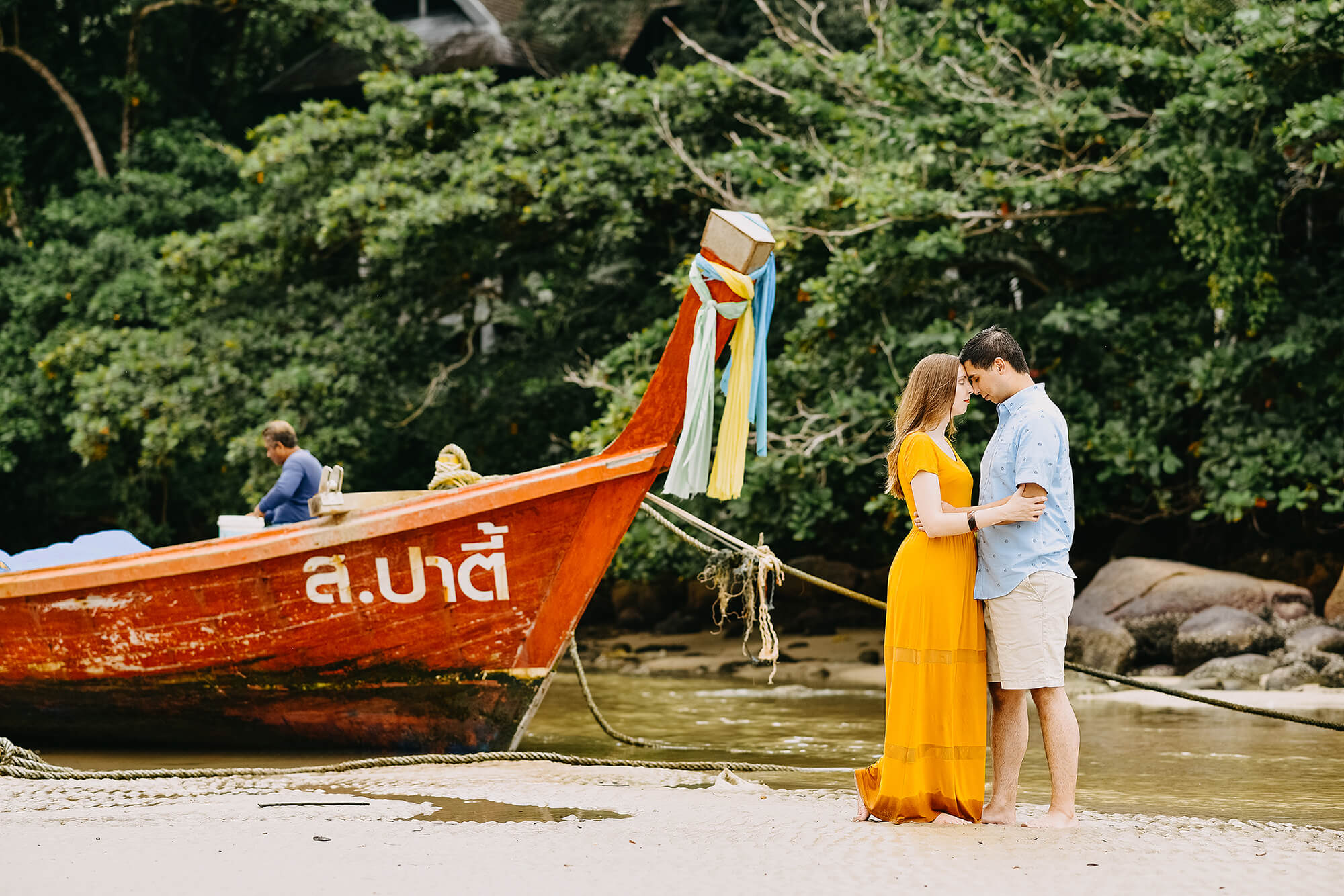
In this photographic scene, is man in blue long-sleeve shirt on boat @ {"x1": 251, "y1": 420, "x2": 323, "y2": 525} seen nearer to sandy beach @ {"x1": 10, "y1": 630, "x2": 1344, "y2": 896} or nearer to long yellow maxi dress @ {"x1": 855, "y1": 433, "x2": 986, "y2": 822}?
sandy beach @ {"x1": 10, "y1": 630, "x2": 1344, "y2": 896}

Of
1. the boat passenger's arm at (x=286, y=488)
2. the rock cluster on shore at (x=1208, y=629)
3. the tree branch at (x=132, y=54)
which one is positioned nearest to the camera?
the boat passenger's arm at (x=286, y=488)

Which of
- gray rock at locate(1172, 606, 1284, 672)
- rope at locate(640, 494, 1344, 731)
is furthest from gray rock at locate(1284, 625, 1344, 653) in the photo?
rope at locate(640, 494, 1344, 731)

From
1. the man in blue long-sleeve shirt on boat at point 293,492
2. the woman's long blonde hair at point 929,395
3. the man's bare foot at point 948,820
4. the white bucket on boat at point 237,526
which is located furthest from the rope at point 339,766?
the woman's long blonde hair at point 929,395

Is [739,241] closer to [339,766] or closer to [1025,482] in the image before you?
[1025,482]

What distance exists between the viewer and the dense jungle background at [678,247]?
32.6ft

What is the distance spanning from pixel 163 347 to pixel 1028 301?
8644 millimetres

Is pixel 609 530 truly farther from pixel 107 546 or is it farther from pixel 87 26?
pixel 87 26

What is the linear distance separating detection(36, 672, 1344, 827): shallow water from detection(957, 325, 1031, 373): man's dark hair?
6.49ft

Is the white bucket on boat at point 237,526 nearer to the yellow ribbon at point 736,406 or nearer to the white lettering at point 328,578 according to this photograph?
the white lettering at point 328,578

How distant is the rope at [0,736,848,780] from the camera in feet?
18.3

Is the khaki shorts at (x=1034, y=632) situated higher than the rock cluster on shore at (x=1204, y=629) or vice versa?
the khaki shorts at (x=1034, y=632)

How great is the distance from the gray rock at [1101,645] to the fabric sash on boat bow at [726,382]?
4.99 metres

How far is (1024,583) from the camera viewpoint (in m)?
4.04

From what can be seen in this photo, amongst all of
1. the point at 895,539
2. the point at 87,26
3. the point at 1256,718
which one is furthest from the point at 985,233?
the point at 87,26
